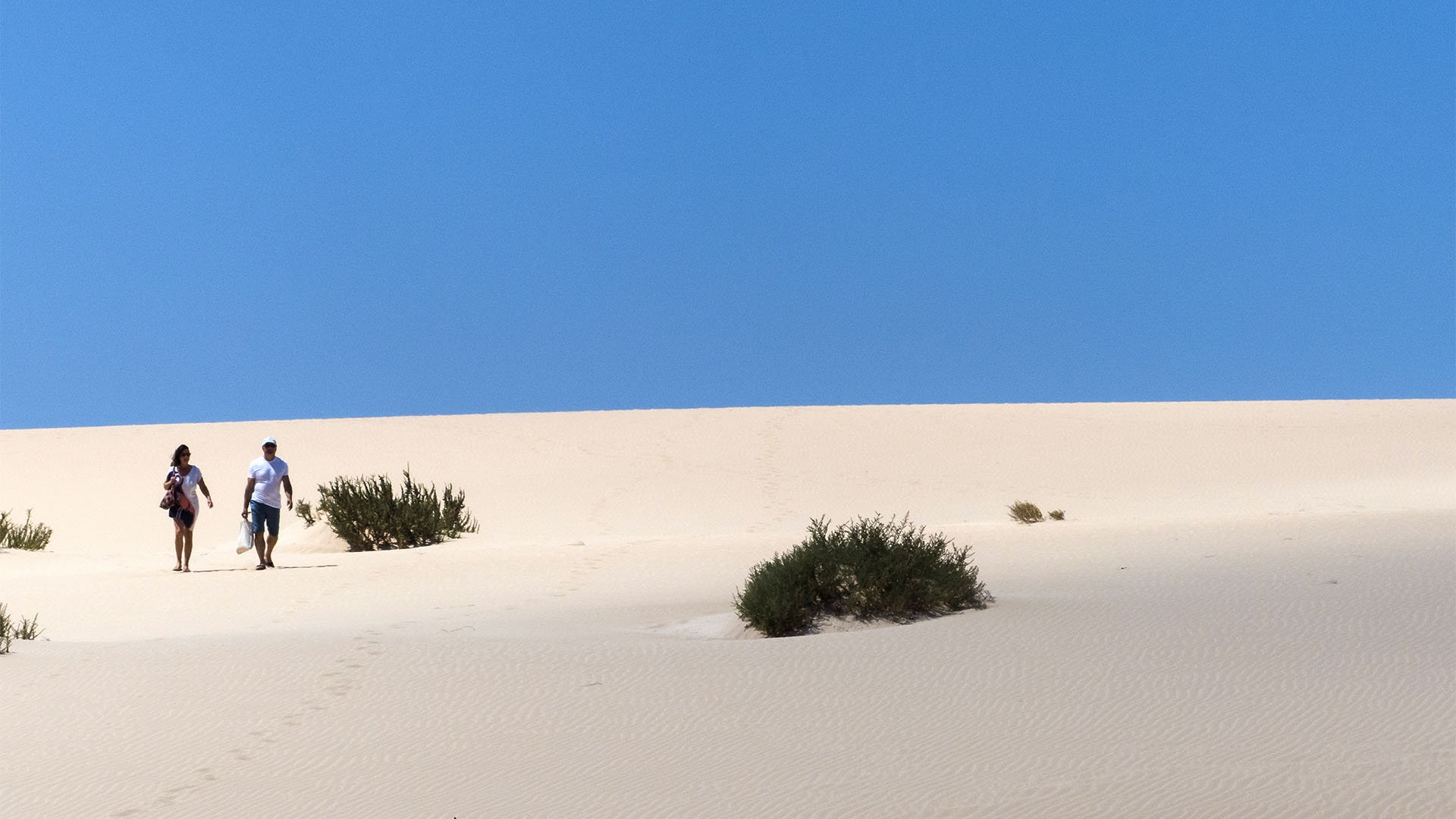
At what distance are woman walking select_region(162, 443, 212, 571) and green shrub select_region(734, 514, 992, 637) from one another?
774cm

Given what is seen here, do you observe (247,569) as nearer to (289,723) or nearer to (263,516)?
(263,516)

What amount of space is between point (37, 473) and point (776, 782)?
96.3 ft

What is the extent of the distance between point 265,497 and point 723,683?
356 inches

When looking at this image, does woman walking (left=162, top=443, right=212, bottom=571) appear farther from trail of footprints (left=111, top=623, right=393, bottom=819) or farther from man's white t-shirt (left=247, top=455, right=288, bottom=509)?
trail of footprints (left=111, top=623, right=393, bottom=819)

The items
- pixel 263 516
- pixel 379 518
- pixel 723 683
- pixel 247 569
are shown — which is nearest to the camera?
pixel 723 683

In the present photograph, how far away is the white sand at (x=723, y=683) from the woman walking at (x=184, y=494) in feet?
1.52

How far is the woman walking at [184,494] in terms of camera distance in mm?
14180

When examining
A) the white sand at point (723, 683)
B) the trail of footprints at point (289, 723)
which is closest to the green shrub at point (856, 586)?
the white sand at point (723, 683)

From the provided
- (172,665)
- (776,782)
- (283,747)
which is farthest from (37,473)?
(776,782)

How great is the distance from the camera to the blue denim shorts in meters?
14.6

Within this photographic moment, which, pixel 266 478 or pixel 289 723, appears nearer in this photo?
pixel 289 723

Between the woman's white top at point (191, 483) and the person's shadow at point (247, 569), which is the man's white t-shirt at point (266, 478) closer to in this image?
the woman's white top at point (191, 483)

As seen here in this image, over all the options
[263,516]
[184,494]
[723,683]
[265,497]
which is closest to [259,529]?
[263,516]

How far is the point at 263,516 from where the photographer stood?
48.0 feet
